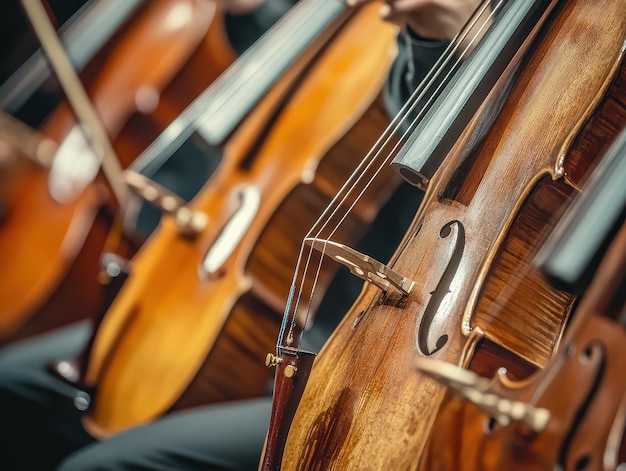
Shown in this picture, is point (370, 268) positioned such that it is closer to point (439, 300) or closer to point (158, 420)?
point (439, 300)

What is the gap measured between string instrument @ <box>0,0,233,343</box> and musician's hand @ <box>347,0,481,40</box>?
21.1 inches

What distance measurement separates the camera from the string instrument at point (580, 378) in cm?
34

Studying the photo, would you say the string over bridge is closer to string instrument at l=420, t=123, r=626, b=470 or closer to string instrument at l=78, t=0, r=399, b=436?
string instrument at l=420, t=123, r=626, b=470

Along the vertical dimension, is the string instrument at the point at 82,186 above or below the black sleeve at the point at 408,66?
below

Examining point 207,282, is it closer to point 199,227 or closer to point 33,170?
point 199,227

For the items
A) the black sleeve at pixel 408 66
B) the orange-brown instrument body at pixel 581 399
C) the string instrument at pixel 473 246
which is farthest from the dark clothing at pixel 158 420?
the orange-brown instrument body at pixel 581 399

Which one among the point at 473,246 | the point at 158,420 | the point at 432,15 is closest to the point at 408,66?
the point at 432,15

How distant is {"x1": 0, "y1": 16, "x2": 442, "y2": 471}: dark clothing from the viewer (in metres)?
0.76

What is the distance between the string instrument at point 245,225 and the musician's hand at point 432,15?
0.12 metres

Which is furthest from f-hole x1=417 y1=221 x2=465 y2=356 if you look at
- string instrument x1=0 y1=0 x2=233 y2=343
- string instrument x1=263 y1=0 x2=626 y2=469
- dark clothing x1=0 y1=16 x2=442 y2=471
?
string instrument x1=0 y1=0 x2=233 y2=343

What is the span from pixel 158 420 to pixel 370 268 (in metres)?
0.41

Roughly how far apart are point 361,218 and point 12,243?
1.87 ft

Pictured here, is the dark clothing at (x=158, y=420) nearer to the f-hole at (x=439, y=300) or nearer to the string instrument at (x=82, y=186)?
the string instrument at (x=82, y=186)

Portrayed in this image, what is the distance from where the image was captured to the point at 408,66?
0.83 m
